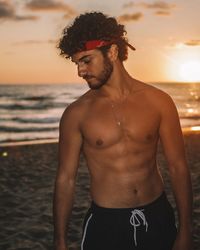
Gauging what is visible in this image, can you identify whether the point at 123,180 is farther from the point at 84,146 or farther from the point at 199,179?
the point at 199,179

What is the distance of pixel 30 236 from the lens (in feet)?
23.4

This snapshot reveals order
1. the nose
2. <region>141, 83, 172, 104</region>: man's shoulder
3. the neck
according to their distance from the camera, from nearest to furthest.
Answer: the nose, <region>141, 83, 172, 104</region>: man's shoulder, the neck

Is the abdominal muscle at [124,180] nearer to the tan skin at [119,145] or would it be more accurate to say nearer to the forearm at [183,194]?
the tan skin at [119,145]

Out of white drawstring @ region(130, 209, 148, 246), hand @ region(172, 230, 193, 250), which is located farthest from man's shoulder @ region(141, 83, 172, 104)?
hand @ region(172, 230, 193, 250)

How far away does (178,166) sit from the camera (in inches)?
128

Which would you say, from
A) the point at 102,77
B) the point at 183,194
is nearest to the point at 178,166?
the point at 183,194

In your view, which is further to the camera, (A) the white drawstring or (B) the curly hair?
(B) the curly hair

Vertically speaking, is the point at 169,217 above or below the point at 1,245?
above

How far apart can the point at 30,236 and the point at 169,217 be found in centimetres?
437

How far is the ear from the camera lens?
335 cm

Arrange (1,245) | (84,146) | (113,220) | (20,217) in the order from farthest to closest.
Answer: (20,217)
(1,245)
(84,146)
(113,220)

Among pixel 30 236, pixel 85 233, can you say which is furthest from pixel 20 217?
pixel 85 233

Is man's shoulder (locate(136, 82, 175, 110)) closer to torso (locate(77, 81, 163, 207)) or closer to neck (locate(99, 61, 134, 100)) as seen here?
torso (locate(77, 81, 163, 207))

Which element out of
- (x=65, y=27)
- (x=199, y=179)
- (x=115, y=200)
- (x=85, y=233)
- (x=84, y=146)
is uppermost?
(x=65, y=27)
